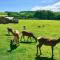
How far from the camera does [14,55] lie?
21516 mm

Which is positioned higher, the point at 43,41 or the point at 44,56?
the point at 43,41

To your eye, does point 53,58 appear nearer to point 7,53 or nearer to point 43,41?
point 43,41

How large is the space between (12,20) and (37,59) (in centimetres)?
5572

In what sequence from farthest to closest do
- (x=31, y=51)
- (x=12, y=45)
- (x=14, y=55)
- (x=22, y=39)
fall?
(x=22, y=39) → (x=12, y=45) → (x=31, y=51) → (x=14, y=55)

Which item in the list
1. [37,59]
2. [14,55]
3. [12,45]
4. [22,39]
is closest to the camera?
[37,59]

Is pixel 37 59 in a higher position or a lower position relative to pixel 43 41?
lower

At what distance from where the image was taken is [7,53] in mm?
22250

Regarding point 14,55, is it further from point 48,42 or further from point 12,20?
point 12,20

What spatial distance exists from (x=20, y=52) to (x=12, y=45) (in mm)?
2733

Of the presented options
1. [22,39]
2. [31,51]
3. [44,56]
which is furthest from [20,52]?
[22,39]

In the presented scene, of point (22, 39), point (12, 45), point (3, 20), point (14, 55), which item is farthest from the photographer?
point (3, 20)

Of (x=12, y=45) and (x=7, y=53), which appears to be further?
(x=12, y=45)

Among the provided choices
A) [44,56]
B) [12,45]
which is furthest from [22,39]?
[44,56]

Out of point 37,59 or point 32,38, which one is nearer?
point 37,59
